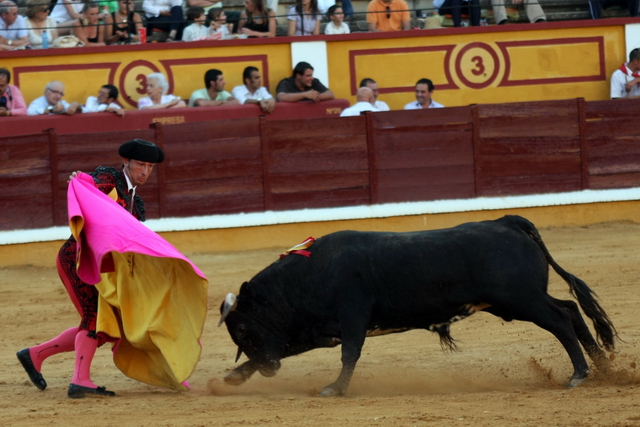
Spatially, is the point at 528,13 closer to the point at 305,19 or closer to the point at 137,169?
the point at 305,19

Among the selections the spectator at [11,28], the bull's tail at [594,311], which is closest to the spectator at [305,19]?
the spectator at [11,28]

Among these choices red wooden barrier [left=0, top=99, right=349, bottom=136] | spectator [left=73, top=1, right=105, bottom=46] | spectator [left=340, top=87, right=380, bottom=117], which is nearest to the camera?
red wooden barrier [left=0, top=99, right=349, bottom=136]

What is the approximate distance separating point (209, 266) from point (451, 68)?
150 inches

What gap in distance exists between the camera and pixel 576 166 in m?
9.49

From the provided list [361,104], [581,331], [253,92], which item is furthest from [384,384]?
[253,92]

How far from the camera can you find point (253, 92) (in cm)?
915

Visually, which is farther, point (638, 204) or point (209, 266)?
point (638, 204)

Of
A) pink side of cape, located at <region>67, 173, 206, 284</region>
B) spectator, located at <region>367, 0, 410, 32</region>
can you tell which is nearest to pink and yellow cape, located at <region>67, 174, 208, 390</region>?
pink side of cape, located at <region>67, 173, 206, 284</region>

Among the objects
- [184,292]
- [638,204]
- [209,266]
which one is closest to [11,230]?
[209,266]

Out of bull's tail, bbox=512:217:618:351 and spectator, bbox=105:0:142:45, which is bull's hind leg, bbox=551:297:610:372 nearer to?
bull's tail, bbox=512:217:618:351

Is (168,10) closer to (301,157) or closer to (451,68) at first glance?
(301,157)

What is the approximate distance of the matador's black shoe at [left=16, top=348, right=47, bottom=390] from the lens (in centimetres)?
444

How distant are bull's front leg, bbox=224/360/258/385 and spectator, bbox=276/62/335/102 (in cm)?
512

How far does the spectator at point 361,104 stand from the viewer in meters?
9.11
